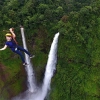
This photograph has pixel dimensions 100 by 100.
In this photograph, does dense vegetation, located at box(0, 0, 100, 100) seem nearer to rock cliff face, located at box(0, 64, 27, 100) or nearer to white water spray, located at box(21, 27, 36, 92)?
rock cliff face, located at box(0, 64, 27, 100)

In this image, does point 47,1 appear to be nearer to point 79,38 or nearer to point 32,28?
point 32,28

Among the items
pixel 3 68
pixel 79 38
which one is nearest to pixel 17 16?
pixel 3 68

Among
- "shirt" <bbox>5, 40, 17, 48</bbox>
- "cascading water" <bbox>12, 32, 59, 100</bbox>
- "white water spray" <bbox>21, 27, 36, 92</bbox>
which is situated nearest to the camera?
"shirt" <bbox>5, 40, 17, 48</bbox>

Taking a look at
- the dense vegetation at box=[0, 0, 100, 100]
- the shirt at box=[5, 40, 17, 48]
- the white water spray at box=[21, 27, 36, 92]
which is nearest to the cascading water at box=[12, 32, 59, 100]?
the white water spray at box=[21, 27, 36, 92]

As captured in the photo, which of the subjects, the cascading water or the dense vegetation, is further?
the cascading water

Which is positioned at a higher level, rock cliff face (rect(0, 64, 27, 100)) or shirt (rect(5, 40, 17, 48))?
shirt (rect(5, 40, 17, 48))

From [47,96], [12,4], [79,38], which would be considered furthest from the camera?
[12,4]

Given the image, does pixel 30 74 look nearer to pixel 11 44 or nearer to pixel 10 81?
pixel 10 81
